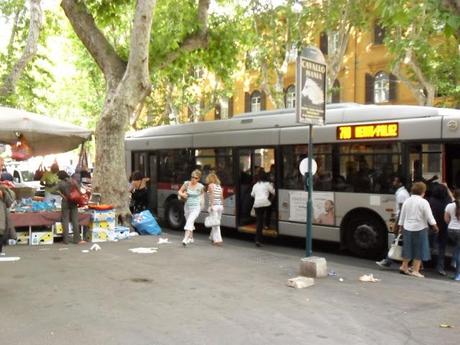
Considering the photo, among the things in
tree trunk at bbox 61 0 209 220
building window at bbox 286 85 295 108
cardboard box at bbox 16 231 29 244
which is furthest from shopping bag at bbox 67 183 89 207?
building window at bbox 286 85 295 108

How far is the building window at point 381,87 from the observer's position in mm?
31188

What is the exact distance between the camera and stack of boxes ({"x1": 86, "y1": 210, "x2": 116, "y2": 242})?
12.4 m

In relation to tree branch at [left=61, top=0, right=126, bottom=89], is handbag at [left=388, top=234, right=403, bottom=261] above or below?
below

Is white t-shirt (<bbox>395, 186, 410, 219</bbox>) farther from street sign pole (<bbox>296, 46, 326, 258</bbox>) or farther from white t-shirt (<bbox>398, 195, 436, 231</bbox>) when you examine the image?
street sign pole (<bbox>296, 46, 326, 258</bbox>)

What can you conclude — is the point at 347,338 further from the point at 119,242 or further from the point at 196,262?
Answer: the point at 119,242

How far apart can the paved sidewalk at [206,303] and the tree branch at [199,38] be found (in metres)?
7.02

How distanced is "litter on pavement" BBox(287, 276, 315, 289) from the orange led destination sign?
3788 mm

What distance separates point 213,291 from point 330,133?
528 cm

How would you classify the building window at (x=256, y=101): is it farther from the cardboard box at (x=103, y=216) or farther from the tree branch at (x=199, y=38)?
the cardboard box at (x=103, y=216)

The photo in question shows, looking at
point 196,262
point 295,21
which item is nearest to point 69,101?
point 295,21

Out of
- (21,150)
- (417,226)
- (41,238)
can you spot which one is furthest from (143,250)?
(417,226)

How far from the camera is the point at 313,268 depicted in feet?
28.7

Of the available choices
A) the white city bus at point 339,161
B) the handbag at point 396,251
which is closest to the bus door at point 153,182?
the white city bus at point 339,161

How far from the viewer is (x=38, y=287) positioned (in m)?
7.64
